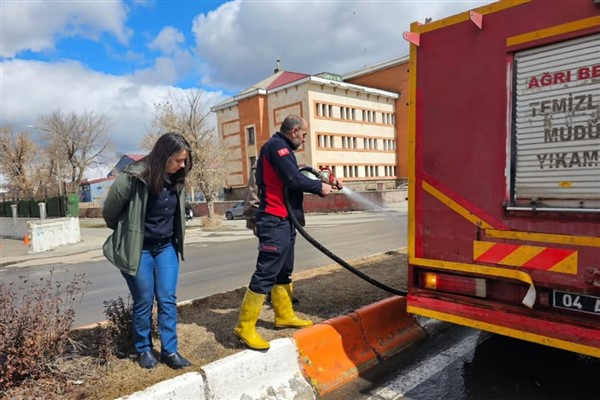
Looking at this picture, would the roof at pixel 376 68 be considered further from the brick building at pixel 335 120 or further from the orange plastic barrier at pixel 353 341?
the orange plastic barrier at pixel 353 341

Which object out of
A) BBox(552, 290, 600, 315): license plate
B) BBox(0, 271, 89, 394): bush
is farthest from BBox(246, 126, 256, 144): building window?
BBox(552, 290, 600, 315): license plate

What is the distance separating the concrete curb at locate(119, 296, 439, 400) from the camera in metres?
2.93

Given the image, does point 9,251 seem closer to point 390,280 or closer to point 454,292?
point 390,280

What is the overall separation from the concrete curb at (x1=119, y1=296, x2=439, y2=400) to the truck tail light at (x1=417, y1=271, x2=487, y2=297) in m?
0.79

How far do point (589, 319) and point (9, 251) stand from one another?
19.9 meters

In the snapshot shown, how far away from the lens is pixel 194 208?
44938 millimetres

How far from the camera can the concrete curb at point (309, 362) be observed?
2.93 metres

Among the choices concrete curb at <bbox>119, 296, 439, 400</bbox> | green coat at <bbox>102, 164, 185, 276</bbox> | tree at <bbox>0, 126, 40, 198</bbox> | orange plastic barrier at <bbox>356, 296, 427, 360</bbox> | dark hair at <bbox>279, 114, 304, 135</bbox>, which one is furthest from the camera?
tree at <bbox>0, 126, 40, 198</bbox>

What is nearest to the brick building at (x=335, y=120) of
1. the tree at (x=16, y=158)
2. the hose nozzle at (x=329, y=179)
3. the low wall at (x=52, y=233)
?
the tree at (x=16, y=158)

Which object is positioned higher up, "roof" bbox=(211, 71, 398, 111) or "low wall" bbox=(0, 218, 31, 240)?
"roof" bbox=(211, 71, 398, 111)

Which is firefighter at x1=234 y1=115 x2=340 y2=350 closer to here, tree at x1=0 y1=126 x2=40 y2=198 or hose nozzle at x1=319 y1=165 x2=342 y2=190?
hose nozzle at x1=319 y1=165 x2=342 y2=190

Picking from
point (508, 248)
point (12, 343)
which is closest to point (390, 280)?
point (508, 248)

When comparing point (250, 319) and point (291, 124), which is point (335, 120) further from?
point (250, 319)

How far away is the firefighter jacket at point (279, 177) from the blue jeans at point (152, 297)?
0.95 meters
